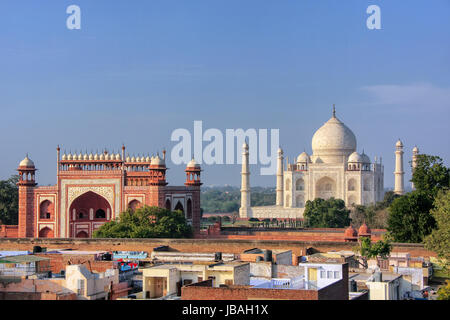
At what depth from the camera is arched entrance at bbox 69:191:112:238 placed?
108 ft

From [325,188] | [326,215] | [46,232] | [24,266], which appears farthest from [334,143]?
A: [24,266]

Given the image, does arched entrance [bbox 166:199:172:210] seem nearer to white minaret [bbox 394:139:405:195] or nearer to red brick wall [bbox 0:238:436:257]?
red brick wall [bbox 0:238:436:257]

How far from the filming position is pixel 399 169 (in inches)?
2181

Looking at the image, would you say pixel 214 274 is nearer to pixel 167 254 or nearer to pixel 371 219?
pixel 167 254

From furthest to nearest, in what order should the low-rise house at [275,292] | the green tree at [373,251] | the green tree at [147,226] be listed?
1. the green tree at [147,226]
2. the green tree at [373,251]
3. the low-rise house at [275,292]

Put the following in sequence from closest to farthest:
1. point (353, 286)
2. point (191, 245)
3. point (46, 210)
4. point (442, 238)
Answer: point (353, 286), point (442, 238), point (191, 245), point (46, 210)

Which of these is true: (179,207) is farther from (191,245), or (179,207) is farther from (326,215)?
(326,215)

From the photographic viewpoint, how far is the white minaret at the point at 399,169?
181ft

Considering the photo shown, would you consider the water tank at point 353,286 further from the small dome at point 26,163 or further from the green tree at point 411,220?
the small dome at point 26,163

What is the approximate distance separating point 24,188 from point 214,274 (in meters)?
18.6

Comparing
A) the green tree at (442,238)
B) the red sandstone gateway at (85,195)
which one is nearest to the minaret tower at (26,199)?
the red sandstone gateway at (85,195)

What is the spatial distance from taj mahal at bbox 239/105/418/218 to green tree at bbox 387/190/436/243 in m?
23.6

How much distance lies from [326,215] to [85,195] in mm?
15344

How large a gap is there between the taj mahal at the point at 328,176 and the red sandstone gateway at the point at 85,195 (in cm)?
2153
